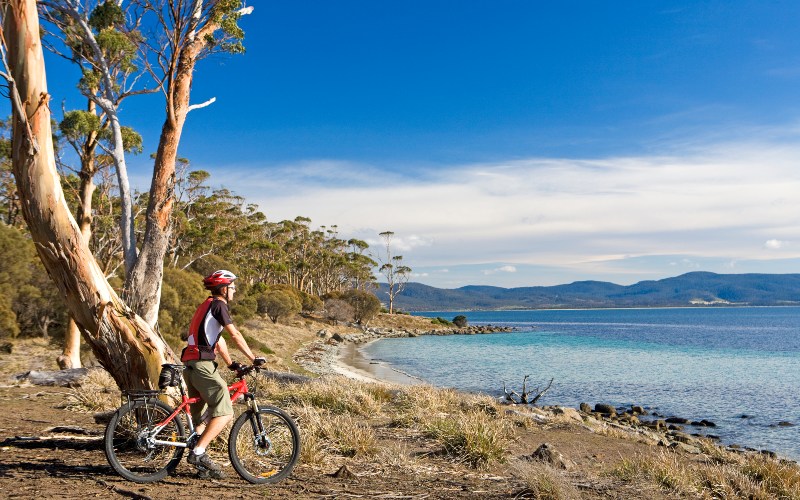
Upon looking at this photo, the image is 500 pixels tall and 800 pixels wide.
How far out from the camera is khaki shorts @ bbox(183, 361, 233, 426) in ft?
18.1

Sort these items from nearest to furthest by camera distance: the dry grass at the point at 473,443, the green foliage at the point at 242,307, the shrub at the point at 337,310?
the dry grass at the point at 473,443 < the green foliage at the point at 242,307 < the shrub at the point at 337,310

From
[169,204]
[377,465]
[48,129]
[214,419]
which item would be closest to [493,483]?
[377,465]

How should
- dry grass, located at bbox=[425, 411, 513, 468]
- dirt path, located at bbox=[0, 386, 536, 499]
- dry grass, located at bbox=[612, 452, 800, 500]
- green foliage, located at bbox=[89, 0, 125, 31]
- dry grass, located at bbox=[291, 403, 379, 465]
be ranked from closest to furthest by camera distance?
dirt path, located at bbox=[0, 386, 536, 499], dry grass, located at bbox=[291, 403, 379, 465], dry grass, located at bbox=[612, 452, 800, 500], dry grass, located at bbox=[425, 411, 513, 468], green foliage, located at bbox=[89, 0, 125, 31]

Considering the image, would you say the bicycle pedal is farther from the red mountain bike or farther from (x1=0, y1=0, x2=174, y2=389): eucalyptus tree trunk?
(x1=0, y1=0, x2=174, y2=389): eucalyptus tree trunk

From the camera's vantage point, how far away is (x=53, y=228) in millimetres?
6238

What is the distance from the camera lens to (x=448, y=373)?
111 ft

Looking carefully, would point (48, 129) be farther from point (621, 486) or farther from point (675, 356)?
point (675, 356)

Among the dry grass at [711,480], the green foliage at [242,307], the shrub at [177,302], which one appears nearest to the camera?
A: the dry grass at [711,480]

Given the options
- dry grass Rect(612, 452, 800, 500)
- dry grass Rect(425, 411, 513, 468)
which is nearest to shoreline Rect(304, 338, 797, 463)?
dry grass Rect(612, 452, 800, 500)

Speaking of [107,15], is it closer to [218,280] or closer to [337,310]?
[218,280]

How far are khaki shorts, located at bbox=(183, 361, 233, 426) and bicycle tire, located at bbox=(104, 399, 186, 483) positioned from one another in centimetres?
39

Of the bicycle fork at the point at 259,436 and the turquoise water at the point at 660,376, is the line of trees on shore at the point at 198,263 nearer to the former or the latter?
the bicycle fork at the point at 259,436

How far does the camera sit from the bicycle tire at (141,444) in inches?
216

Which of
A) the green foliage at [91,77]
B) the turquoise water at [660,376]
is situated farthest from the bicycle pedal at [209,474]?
the turquoise water at [660,376]
